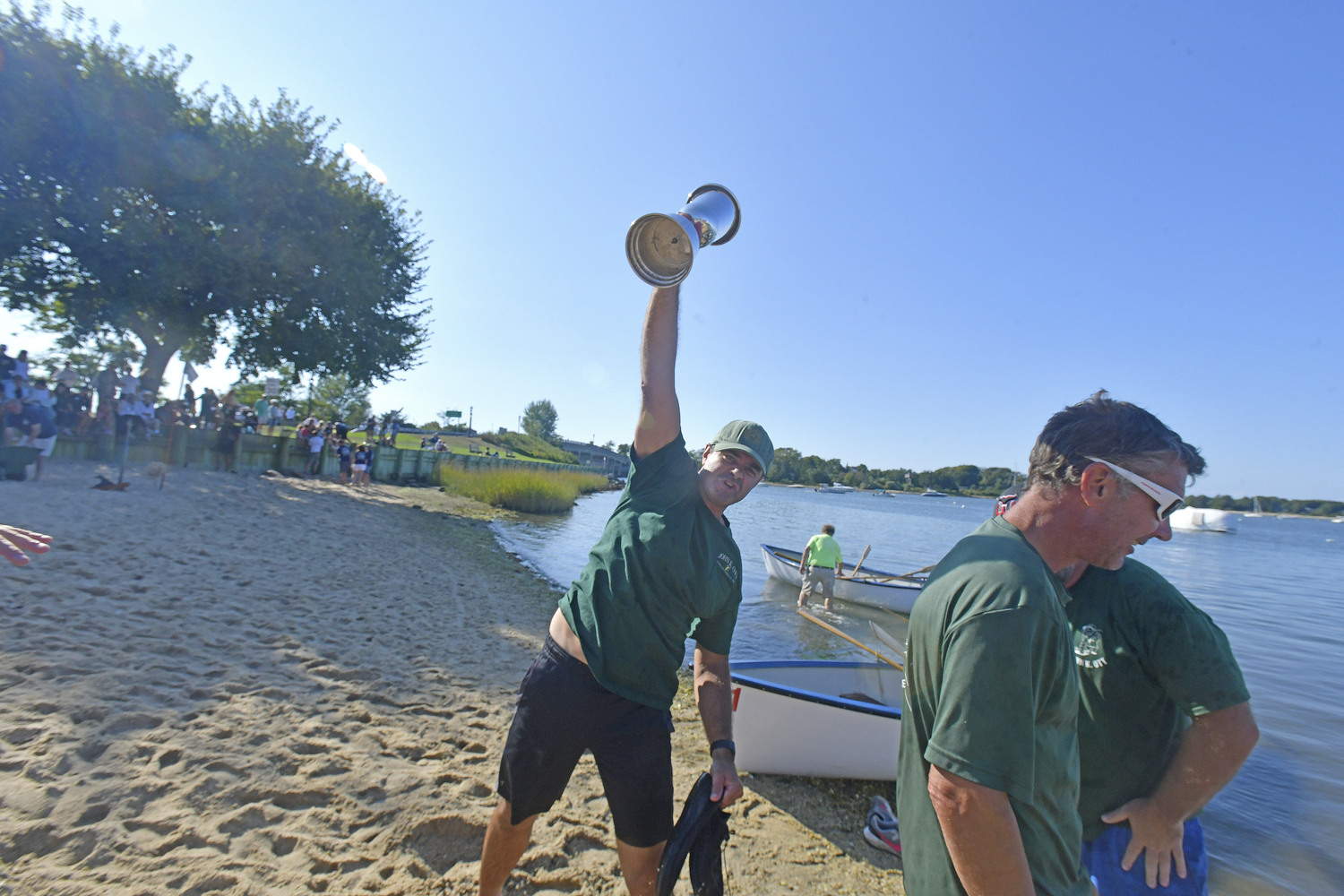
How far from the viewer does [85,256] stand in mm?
15859

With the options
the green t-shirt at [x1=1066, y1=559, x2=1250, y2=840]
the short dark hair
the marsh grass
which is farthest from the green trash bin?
the marsh grass

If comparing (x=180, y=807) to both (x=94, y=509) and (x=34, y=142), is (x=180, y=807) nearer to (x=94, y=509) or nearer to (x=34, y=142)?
(x=94, y=509)

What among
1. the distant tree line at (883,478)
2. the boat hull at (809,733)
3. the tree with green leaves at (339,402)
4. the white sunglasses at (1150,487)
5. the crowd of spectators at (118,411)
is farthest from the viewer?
the distant tree line at (883,478)

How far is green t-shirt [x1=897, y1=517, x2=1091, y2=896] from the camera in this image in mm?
1243

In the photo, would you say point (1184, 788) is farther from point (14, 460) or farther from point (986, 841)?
point (14, 460)

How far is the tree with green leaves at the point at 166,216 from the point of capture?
1518 centimetres

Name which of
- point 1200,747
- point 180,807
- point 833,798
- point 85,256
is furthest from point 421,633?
point 85,256

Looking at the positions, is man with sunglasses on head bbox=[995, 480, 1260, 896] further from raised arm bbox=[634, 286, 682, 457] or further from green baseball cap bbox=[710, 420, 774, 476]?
raised arm bbox=[634, 286, 682, 457]

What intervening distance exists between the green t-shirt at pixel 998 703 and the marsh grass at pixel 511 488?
26.5 meters

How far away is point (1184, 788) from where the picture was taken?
76.0 inches

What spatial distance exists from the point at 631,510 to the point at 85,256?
2091 centimetres

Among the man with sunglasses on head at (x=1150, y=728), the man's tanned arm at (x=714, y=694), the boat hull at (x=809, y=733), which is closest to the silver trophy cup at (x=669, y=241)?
the man's tanned arm at (x=714, y=694)

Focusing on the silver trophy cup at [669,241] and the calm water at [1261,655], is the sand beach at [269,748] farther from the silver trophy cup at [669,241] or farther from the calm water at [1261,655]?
the calm water at [1261,655]

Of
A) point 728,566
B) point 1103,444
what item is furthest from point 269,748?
point 1103,444
